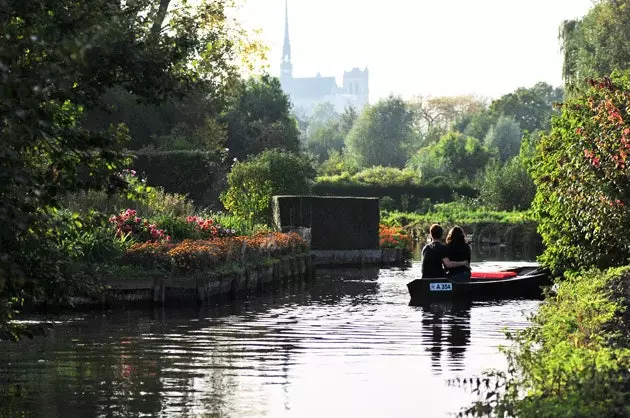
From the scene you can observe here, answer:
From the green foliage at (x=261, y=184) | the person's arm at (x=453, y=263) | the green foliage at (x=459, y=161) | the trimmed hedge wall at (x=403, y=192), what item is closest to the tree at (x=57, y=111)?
the person's arm at (x=453, y=263)

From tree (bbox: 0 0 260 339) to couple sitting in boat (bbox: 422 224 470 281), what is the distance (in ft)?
41.5

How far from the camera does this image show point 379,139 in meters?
128

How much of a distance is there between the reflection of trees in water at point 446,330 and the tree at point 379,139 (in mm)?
102921

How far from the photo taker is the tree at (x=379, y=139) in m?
127

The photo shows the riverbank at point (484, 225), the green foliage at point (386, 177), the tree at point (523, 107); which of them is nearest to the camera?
the riverbank at point (484, 225)

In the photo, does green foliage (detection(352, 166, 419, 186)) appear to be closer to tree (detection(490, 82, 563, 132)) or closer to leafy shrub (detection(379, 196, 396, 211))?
leafy shrub (detection(379, 196, 396, 211))

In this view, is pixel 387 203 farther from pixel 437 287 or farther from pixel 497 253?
pixel 437 287

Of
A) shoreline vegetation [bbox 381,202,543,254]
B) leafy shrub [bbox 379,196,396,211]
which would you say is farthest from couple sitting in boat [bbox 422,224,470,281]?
leafy shrub [bbox 379,196,396,211]

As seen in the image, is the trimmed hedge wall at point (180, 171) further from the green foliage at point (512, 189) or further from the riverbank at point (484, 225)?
the green foliage at point (512, 189)

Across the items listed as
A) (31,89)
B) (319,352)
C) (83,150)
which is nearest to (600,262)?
(319,352)

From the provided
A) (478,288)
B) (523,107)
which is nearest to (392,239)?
(478,288)

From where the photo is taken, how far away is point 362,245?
39.2m

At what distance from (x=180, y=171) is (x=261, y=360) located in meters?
29.4

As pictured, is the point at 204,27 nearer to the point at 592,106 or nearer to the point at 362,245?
the point at 362,245
